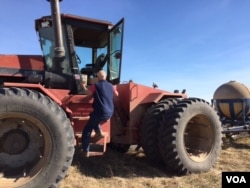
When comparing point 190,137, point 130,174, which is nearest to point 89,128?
point 130,174

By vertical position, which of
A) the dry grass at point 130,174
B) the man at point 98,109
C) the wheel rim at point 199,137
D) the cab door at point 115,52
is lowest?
the dry grass at point 130,174

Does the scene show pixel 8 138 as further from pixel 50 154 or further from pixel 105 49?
pixel 105 49

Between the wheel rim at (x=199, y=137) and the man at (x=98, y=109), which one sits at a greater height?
the man at (x=98, y=109)

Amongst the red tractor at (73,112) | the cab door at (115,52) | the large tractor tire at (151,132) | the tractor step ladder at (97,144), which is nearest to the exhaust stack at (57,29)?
the red tractor at (73,112)

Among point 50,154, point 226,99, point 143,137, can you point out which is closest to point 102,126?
point 143,137

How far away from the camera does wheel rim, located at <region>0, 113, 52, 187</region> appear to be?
5.18 meters

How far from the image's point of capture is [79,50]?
23.0 ft

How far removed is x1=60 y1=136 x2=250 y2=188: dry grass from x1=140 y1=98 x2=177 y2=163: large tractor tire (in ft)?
0.91

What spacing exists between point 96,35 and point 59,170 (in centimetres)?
301

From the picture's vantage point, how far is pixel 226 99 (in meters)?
12.0

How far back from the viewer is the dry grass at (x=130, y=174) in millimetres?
5879

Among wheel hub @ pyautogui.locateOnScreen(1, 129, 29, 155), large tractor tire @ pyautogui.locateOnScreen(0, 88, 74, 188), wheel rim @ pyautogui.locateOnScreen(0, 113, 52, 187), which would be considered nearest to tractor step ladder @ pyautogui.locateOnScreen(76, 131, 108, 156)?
large tractor tire @ pyautogui.locateOnScreen(0, 88, 74, 188)

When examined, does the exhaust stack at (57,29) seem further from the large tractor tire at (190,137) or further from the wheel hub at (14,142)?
the large tractor tire at (190,137)

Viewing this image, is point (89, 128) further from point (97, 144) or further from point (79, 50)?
point (79, 50)
